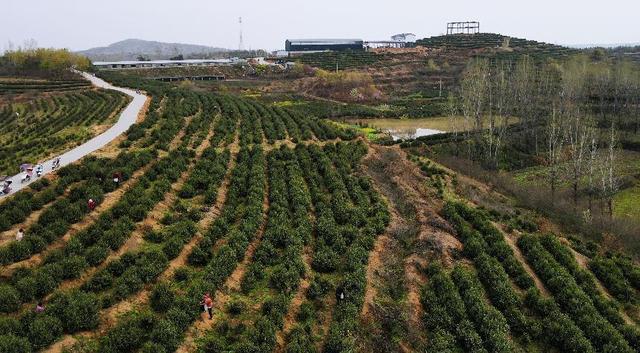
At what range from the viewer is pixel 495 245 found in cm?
2648

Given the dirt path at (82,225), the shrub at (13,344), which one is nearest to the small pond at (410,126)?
the dirt path at (82,225)

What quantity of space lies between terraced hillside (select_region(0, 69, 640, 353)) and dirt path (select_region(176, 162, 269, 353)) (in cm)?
9

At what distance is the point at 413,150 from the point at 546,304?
30.0 meters

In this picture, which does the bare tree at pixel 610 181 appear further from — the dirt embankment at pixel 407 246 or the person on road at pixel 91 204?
the person on road at pixel 91 204

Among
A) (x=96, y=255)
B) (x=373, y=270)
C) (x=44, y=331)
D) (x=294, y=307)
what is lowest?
(x=294, y=307)

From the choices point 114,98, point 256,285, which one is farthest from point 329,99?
point 256,285

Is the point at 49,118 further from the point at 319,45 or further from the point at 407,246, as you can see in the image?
the point at 319,45

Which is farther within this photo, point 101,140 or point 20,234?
point 101,140

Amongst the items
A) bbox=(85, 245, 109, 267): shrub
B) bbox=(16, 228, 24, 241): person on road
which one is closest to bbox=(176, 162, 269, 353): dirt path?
bbox=(85, 245, 109, 267): shrub

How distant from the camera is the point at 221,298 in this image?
19.9m

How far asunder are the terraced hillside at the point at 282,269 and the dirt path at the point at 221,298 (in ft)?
0.28

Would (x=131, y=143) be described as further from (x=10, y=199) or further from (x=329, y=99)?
(x=329, y=99)

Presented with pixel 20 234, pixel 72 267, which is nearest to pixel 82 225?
pixel 20 234

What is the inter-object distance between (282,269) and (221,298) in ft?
10.6
